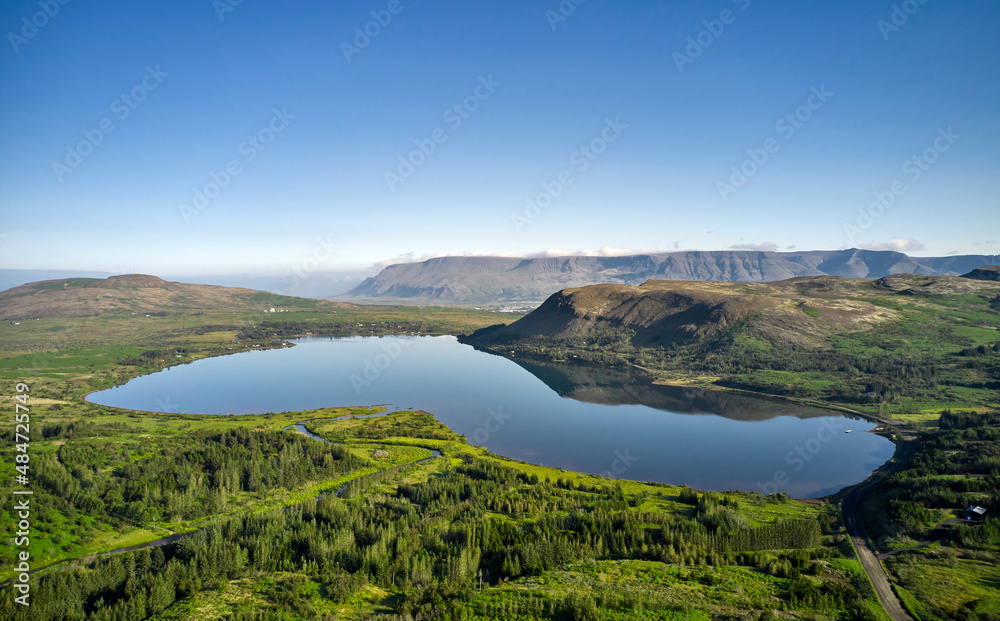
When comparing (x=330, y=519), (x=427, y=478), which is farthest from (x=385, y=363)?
(x=330, y=519)

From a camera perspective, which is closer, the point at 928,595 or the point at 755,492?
the point at 928,595

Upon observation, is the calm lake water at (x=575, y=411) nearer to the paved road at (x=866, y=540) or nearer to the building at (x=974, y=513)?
the paved road at (x=866, y=540)

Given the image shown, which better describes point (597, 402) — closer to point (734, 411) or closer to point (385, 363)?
point (734, 411)

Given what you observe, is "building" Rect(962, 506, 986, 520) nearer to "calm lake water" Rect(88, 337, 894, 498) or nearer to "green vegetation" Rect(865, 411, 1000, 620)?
"green vegetation" Rect(865, 411, 1000, 620)

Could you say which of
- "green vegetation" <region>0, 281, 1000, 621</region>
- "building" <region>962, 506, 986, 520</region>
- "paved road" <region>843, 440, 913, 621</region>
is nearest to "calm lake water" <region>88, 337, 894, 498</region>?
"paved road" <region>843, 440, 913, 621</region>

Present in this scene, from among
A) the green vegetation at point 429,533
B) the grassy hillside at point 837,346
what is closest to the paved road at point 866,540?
the green vegetation at point 429,533
